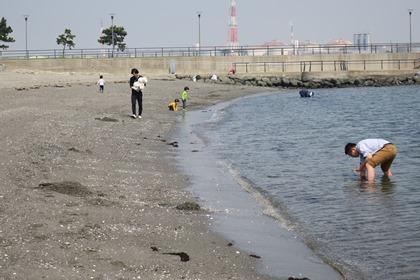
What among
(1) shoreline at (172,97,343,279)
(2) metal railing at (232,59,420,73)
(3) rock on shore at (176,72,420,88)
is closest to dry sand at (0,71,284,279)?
(1) shoreline at (172,97,343,279)

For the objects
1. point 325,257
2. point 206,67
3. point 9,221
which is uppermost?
point 206,67

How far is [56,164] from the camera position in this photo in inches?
527

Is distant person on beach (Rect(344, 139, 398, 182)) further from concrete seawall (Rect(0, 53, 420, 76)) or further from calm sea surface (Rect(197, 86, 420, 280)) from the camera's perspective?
concrete seawall (Rect(0, 53, 420, 76))

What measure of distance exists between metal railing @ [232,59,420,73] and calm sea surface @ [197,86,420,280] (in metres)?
49.3

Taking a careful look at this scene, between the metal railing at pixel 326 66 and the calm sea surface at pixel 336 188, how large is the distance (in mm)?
49286

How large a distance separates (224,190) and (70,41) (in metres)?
71.1

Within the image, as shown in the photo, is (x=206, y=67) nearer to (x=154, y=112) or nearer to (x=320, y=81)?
(x=320, y=81)

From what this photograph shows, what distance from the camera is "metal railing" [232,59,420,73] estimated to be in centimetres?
8056

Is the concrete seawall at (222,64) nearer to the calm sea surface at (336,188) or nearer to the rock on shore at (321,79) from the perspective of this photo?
the rock on shore at (321,79)

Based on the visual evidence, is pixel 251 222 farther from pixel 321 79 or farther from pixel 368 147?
pixel 321 79

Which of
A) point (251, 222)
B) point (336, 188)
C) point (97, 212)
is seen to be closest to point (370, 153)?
point (336, 188)

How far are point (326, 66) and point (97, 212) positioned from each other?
77.5 m

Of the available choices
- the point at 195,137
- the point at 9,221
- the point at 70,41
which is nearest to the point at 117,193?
the point at 9,221

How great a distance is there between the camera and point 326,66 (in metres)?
84.9
